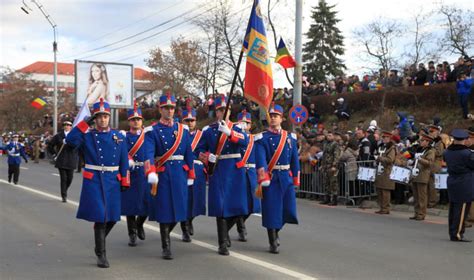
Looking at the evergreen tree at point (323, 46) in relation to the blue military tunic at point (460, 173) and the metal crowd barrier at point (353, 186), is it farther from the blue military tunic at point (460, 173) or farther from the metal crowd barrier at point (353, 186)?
the blue military tunic at point (460, 173)

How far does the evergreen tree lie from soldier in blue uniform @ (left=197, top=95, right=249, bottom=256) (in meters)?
47.2

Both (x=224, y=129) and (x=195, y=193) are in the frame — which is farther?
(x=195, y=193)

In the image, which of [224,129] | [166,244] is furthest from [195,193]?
[224,129]

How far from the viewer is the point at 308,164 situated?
1714cm

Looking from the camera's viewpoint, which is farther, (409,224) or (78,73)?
(78,73)

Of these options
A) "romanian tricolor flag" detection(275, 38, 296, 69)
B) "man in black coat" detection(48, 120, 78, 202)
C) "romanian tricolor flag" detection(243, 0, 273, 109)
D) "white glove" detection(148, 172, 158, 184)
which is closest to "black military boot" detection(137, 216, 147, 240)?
"white glove" detection(148, 172, 158, 184)

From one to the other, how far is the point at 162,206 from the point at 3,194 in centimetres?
1062

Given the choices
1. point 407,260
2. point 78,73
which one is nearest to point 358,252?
point 407,260

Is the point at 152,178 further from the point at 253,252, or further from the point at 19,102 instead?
the point at 19,102

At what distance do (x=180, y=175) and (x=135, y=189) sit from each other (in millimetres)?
1247

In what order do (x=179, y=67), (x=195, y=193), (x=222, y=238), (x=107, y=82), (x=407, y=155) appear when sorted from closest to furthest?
(x=222, y=238), (x=195, y=193), (x=407, y=155), (x=107, y=82), (x=179, y=67)

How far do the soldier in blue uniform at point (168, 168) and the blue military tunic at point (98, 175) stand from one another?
0.49 m

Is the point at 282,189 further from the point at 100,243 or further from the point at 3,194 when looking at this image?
the point at 3,194

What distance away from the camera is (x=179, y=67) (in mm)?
48438
